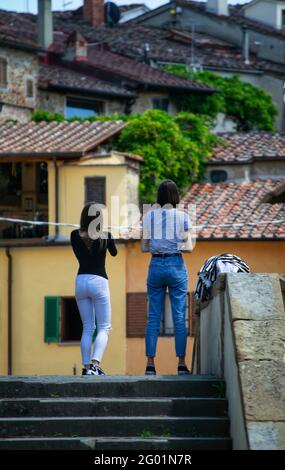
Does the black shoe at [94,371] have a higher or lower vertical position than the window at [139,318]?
lower

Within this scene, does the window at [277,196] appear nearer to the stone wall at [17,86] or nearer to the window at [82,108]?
the stone wall at [17,86]

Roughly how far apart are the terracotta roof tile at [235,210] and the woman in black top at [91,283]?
2178 centimetres

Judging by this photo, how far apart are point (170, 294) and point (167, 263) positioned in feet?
0.97

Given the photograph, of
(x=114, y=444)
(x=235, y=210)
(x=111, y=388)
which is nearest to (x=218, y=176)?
(x=235, y=210)

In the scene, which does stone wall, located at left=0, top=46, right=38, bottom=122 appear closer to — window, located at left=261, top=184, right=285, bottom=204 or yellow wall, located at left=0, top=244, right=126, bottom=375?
yellow wall, located at left=0, top=244, right=126, bottom=375

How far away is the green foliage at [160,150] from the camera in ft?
132

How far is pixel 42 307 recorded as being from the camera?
37.5 m

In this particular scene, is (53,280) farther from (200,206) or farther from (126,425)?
(126,425)

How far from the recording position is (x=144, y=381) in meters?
12.2

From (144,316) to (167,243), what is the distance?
22.6 metres

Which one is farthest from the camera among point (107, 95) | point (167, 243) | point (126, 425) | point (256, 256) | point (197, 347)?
point (107, 95)

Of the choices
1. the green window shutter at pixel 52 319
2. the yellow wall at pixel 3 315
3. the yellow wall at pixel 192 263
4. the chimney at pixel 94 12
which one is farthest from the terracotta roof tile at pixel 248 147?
the chimney at pixel 94 12
